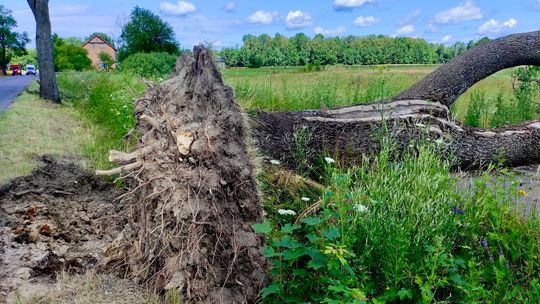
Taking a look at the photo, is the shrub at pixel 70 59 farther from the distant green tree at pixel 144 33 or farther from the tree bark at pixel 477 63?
the tree bark at pixel 477 63

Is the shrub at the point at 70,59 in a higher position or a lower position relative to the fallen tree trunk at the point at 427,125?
higher

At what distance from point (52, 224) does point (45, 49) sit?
507 inches

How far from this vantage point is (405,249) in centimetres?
351

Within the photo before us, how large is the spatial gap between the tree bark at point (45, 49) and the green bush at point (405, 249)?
13.7m

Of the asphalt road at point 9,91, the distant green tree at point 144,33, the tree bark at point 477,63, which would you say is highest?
the distant green tree at point 144,33

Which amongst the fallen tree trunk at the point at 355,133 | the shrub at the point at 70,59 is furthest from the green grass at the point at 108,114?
the shrub at the point at 70,59

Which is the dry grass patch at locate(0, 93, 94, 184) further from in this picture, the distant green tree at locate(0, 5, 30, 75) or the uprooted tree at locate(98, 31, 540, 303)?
the distant green tree at locate(0, 5, 30, 75)

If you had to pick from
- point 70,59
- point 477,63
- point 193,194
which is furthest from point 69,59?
point 193,194

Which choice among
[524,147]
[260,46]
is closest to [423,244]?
[524,147]

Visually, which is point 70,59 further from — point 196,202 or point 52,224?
point 196,202

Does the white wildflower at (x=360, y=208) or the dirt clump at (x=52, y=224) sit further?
the dirt clump at (x=52, y=224)

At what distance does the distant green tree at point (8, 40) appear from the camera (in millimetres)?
73500

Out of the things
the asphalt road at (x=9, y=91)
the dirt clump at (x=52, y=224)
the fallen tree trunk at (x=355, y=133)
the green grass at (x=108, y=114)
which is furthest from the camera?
the asphalt road at (x=9, y=91)

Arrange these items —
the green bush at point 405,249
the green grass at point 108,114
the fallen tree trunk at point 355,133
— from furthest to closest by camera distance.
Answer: the green grass at point 108,114 < the fallen tree trunk at point 355,133 < the green bush at point 405,249
